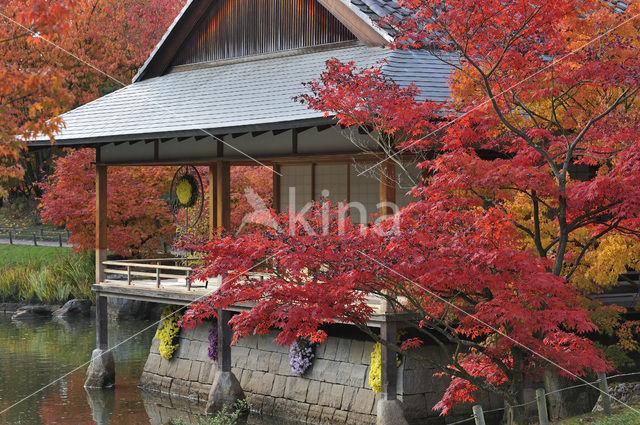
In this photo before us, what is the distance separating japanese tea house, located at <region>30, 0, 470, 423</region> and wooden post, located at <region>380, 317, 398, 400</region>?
0.06 ft

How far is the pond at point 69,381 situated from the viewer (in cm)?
1689

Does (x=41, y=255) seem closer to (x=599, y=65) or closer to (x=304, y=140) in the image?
(x=304, y=140)

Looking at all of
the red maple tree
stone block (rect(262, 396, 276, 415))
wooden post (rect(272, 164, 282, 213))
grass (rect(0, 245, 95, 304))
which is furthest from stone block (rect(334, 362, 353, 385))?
grass (rect(0, 245, 95, 304))

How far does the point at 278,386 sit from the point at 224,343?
134 centimetres

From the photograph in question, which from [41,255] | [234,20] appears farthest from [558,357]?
[41,255]

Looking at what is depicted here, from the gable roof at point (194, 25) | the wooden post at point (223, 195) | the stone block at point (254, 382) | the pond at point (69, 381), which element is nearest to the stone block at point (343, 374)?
the pond at point (69, 381)

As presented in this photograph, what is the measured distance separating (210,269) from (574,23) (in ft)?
18.5

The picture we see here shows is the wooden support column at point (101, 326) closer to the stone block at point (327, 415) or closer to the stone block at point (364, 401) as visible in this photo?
the stone block at point (327, 415)

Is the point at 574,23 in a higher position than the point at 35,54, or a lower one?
lower

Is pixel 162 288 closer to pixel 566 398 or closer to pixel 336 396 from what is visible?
pixel 336 396

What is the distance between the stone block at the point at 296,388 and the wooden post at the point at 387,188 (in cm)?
379

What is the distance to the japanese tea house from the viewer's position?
15.9m

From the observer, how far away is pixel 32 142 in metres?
19.9

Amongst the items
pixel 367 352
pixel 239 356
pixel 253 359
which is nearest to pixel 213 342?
pixel 239 356
